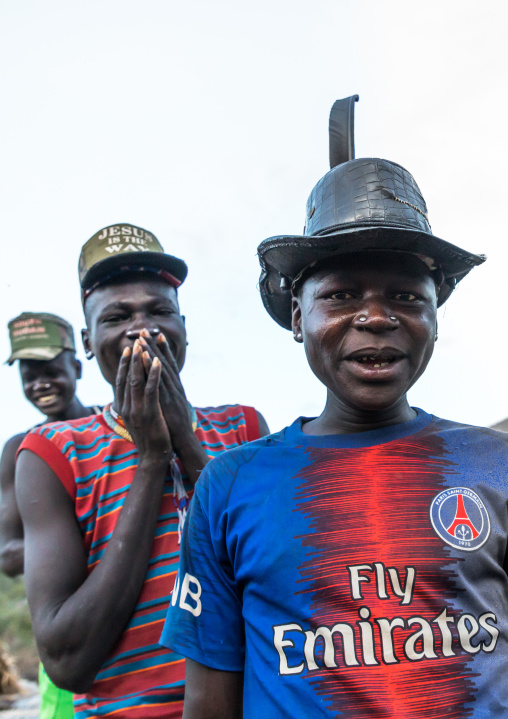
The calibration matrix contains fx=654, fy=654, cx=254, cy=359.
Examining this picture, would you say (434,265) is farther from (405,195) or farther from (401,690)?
(401,690)

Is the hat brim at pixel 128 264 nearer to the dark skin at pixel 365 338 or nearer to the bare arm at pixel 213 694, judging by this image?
the dark skin at pixel 365 338

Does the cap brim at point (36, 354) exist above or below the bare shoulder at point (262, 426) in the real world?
above

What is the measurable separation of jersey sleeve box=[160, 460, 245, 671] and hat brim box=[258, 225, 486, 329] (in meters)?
0.68

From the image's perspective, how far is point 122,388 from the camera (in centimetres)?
248

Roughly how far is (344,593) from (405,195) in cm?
115

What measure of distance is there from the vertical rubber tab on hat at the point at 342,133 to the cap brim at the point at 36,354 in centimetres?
322

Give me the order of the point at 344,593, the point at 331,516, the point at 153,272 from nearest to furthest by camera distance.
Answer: the point at 344,593 → the point at 331,516 → the point at 153,272

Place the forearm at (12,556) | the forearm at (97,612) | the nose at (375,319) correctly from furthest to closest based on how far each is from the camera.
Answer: the forearm at (12,556) < the forearm at (97,612) < the nose at (375,319)

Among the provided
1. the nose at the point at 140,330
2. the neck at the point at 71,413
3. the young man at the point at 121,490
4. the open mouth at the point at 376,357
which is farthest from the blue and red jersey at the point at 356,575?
the neck at the point at 71,413

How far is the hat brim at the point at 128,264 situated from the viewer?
102 inches

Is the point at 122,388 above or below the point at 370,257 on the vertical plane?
below

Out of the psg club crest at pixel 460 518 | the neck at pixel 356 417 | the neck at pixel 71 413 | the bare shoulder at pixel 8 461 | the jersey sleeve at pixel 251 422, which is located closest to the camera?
the psg club crest at pixel 460 518

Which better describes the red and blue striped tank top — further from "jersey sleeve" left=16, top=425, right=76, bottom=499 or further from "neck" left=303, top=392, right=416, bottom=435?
"neck" left=303, top=392, right=416, bottom=435

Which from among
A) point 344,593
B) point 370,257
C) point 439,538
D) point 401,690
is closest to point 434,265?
point 370,257
